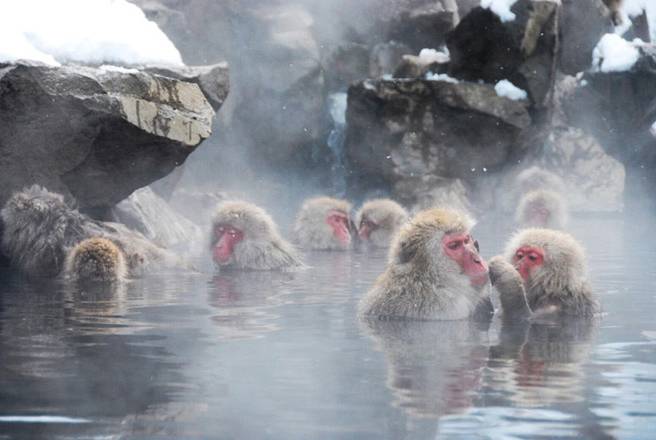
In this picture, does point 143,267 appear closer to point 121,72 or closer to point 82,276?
point 82,276

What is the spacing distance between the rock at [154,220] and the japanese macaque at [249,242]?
4.08ft

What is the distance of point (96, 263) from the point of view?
871cm

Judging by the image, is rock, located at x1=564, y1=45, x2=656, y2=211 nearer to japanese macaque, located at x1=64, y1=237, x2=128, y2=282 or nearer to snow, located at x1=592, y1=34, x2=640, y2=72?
snow, located at x1=592, y1=34, x2=640, y2=72

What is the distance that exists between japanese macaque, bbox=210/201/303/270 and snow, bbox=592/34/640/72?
10368mm

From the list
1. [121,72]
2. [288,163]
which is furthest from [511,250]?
[288,163]

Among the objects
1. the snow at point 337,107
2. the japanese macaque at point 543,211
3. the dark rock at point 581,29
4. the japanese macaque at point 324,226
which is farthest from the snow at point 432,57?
the japanese macaque at point 324,226

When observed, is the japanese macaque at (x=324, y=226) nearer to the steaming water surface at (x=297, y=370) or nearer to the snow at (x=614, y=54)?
the steaming water surface at (x=297, y=370)

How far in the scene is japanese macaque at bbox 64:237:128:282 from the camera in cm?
872

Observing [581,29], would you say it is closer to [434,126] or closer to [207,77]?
[434,126]

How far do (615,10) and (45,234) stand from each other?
14723mm

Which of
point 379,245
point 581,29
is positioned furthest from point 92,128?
point 581,29

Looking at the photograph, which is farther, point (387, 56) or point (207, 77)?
point (387, 56)

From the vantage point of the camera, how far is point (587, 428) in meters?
4.10

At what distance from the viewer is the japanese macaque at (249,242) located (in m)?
10.3
